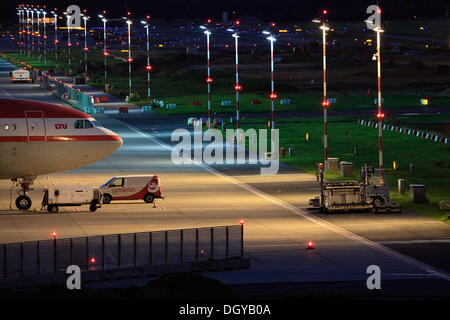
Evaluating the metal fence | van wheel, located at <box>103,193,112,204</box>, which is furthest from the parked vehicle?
the metal fence

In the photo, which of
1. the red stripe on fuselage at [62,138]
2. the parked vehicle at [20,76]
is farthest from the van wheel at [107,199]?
the parked vehicle at [20,76]

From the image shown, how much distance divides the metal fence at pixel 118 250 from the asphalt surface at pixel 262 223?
138 cm

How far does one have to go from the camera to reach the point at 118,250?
41531mm

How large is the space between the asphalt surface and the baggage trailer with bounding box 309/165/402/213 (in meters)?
1.04

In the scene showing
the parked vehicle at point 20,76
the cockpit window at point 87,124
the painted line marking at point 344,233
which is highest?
the parked vehicle at point 20,76

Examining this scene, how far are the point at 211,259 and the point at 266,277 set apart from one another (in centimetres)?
260

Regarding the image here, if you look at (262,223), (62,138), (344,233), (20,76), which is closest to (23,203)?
(62,138)

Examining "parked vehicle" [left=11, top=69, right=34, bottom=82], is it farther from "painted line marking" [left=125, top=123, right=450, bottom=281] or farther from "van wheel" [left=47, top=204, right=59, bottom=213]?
"van wheel" [left=47, top=204, right=59, bottom=213]

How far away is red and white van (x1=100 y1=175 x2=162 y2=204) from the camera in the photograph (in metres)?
63.5

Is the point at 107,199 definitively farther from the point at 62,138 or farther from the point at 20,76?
the point at 20,76

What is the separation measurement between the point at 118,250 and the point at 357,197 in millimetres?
21804

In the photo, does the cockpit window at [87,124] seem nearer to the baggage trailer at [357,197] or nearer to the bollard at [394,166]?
the baggage trailer at [357,197]

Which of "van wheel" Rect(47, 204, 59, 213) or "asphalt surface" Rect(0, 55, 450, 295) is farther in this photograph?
"van wheel" Rect(47, 204, 59, 213)

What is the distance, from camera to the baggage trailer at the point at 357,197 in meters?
59.3
